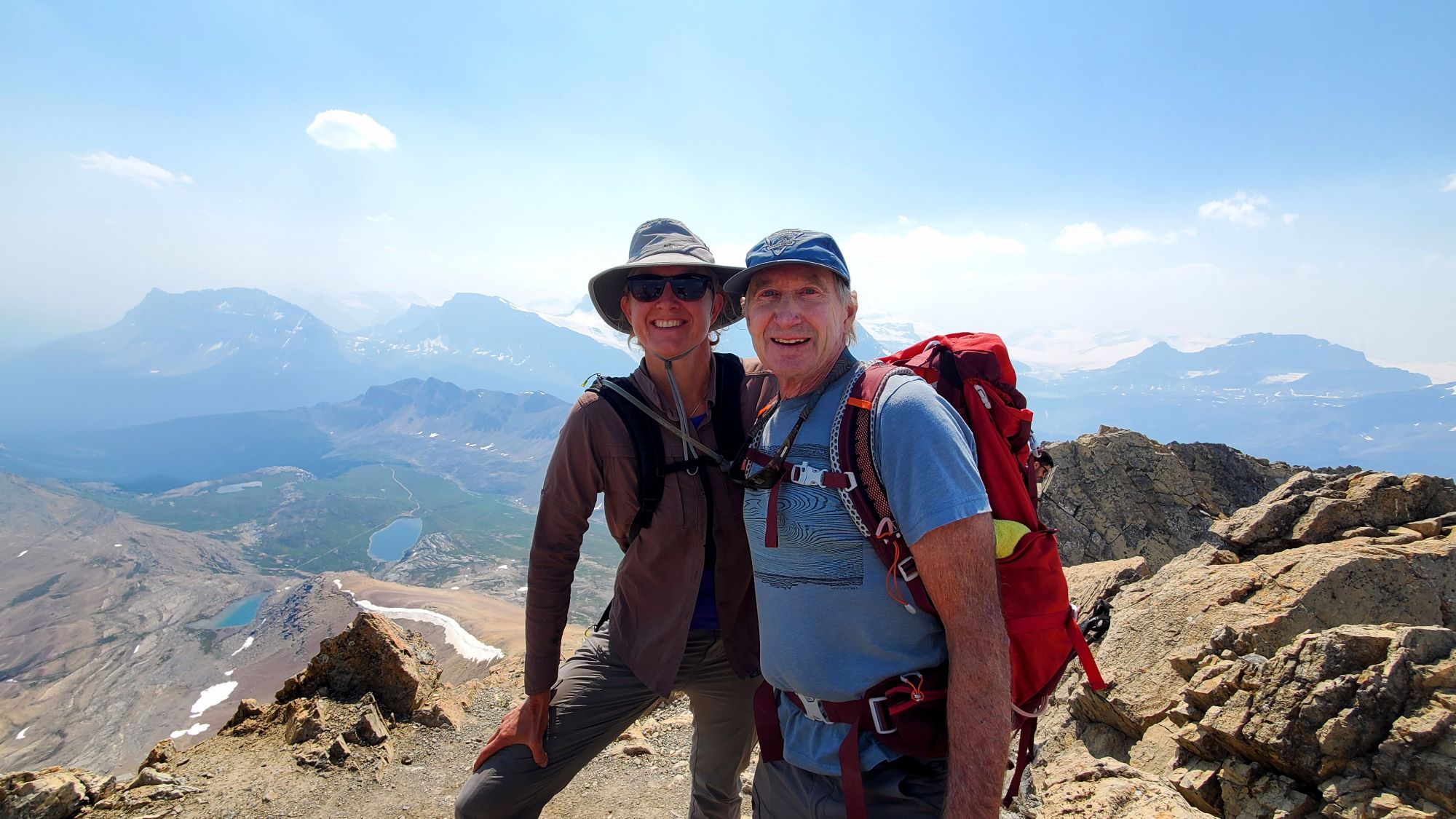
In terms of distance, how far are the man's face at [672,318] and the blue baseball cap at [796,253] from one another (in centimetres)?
100

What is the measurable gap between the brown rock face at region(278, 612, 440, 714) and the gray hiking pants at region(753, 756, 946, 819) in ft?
Result: 31.9

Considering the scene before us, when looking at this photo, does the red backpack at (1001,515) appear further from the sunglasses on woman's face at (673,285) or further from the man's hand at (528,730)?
the man's hand at (528,730)

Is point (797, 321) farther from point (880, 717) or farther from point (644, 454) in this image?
point (880, 717)

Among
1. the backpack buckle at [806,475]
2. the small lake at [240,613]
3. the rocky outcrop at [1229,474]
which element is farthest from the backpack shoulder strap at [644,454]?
the small lake at [240,613]

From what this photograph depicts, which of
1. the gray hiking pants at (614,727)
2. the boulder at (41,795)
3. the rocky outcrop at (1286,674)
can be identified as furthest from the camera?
the boulder at (41,795)

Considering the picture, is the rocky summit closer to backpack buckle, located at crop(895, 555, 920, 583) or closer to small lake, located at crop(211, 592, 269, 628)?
backpack buckle, located at crop(895, 555, 920, 583)

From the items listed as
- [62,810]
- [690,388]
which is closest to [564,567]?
[690,388]

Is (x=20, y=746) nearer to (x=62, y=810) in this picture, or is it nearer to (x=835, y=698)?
(x=62, y=810)

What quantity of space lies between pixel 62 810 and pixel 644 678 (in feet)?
24.4

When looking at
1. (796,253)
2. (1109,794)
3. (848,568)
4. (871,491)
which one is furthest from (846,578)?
(1109,794)

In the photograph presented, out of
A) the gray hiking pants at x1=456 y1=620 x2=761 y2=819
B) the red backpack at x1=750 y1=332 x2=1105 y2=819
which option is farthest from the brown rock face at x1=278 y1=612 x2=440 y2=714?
the red backpack at x1=750 y1=332 x2=1105 y2=819

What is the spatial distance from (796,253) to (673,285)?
142 cm

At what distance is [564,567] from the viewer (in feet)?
13.7

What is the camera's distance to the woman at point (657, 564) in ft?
13.2
